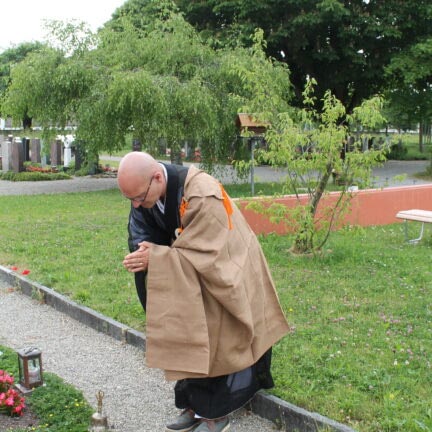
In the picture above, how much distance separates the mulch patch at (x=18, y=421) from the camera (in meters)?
3.93

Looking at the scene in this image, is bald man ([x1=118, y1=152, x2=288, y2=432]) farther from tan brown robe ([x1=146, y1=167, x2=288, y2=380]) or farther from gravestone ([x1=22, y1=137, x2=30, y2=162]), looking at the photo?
gravestone ([x1=22, y1=137, x2=30, y2=162])

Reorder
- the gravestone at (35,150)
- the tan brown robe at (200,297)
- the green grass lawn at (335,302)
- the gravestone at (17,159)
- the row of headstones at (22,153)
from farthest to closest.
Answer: the gravestone at (35,150) < the row of headstones at (22,153) < the gravestone at (17,159) < the green grass lawn at (335,302) < the tan brown robe at (200,297)

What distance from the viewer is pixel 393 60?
24.4 meters

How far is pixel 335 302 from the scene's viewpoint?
6.41 m

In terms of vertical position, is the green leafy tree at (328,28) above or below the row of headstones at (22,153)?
above

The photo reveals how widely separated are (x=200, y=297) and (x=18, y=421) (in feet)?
5.09

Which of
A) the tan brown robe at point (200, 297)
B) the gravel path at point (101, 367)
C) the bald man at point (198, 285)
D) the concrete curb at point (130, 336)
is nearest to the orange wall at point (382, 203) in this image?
the concrete curb at point (130, 336)

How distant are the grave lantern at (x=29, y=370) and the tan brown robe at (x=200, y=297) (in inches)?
48.7

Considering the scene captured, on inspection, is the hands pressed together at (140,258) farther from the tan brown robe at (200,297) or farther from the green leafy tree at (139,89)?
the green leafy tree at (139,89)

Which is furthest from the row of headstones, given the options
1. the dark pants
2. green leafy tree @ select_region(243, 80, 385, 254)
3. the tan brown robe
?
the tan brown robe

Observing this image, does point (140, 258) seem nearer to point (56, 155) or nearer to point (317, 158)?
point (317, 158)

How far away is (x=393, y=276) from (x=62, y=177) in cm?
1830

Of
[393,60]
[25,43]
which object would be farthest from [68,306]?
[25,43]

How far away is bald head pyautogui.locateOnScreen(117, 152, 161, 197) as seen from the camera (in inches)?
140
